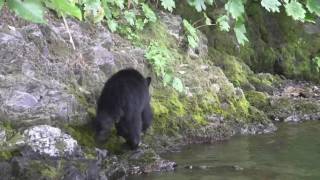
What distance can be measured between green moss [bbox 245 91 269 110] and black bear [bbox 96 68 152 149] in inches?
133

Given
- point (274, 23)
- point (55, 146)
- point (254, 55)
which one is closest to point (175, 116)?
point (55, 146)

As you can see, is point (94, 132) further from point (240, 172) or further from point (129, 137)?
point (240, 172)

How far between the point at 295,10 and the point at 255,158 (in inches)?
207

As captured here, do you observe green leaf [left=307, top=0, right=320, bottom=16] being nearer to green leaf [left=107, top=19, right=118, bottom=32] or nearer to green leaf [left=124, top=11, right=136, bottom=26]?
green leaf [left=107, top=19, right=118, bottom=32]

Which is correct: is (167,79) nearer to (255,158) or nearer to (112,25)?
(112,25)

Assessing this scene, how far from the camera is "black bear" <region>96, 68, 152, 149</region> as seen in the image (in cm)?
631

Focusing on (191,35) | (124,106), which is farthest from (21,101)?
(191,35)

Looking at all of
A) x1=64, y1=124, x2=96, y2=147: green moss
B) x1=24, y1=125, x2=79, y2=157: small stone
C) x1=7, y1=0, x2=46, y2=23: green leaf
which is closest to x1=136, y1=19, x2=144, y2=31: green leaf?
x1=64, y1=124, x2=96, y2=147: green moss

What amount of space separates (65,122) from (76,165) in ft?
4.14

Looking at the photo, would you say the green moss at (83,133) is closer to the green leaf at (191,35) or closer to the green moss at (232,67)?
the green leaf at (191,35)

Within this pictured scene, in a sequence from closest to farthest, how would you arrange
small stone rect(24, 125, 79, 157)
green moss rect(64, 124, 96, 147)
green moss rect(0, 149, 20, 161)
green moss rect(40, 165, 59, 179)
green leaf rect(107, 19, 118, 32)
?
1. green moss rect(40, 165, 59, 179)
2. green moss rect(0, 149, 20, 161)
3. small stone rect(24, 125, 79, 157)
4. green moss rect(64, 124, 96, 147)
5. green leaf rect(107, 19, 118, 32)

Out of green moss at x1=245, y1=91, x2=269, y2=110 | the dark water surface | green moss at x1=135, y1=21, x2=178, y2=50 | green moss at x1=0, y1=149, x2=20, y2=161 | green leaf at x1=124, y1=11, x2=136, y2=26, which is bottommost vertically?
the dark water surface

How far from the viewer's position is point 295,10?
1782 millimetres

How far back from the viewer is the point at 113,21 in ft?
28.8
